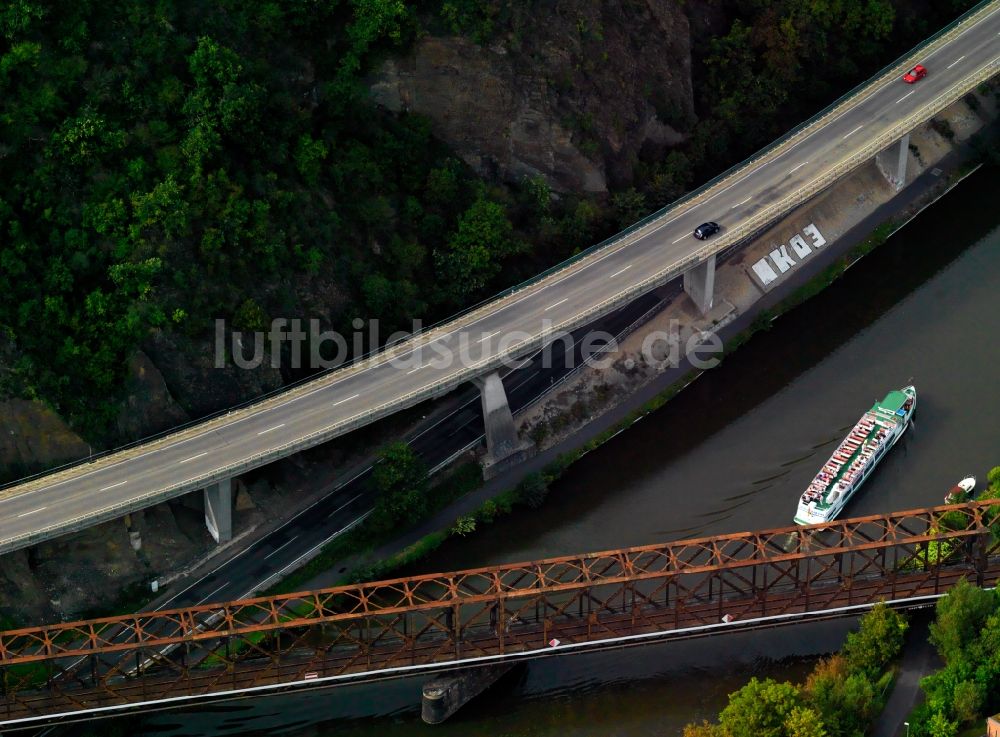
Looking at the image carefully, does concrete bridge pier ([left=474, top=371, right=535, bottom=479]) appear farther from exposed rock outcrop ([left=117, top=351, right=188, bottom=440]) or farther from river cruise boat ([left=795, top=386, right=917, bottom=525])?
exposed rock outcrop ([left=117, top=351, right=188, bottom=440])

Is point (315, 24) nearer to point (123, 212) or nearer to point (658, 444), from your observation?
point (123, 212)

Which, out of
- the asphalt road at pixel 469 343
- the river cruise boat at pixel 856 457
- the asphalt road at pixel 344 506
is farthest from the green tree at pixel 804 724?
the asphalt road at pixel 469 343

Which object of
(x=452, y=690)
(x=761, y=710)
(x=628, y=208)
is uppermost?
(x=628, y=208)

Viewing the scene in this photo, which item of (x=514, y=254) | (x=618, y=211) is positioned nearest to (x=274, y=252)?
(x=514, y=254)

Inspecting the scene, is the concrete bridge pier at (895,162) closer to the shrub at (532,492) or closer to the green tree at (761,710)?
the shrub at (532,492)

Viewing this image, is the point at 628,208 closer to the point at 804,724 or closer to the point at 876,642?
the point at 876,642

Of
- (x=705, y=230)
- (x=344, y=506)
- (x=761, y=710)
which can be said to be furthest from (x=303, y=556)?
(x=705, y=230)
